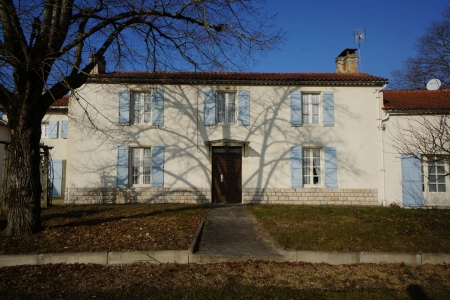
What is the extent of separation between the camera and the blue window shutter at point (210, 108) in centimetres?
1343

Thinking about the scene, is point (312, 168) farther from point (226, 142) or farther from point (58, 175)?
point (58, 175)

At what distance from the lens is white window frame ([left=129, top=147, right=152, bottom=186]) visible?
13.4 m

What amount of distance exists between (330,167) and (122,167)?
8.60 metres

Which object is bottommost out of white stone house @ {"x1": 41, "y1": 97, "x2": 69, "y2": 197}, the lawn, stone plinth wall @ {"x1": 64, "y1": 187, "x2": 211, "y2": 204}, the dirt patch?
the dirt patch

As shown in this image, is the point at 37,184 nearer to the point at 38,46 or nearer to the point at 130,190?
the point at 38,46

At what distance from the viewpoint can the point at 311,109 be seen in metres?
13.8

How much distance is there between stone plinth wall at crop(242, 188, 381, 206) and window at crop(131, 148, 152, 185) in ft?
13.6

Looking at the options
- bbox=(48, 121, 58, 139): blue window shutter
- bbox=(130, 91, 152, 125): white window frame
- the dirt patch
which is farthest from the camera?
bbox=(48, 121, 58, 139): blue window shutter

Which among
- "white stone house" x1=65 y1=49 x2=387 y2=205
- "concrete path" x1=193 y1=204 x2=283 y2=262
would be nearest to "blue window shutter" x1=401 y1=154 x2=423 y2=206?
"white stone house" x1=65 y1=49 x2=387 y2=205

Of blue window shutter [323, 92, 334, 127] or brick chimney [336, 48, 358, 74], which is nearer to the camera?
blue window shutter [323, 92, 334, 127]

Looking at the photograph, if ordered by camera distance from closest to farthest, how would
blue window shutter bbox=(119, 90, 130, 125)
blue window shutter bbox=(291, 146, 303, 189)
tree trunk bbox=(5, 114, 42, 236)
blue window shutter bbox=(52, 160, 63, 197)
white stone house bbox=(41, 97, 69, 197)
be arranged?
tree trunk bbox=(5, 114, 42, 236) < blue window shutter bbox=(291, 146, 303, 189) < blue window shutter bbox=(119, 90, 130, 125) < blue window shutter bbox=(52, 160, 63, 197) < white stone house bbox=(41, 97, 69, 197)

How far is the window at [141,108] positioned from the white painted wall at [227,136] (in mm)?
386

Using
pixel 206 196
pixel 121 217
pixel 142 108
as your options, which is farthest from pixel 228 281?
pixel 142 108

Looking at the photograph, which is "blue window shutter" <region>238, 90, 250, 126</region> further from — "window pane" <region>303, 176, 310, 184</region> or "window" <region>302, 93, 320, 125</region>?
"window pane" <region>303, 176, 310, 184</region>
